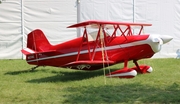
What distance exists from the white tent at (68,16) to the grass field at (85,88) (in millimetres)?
5513

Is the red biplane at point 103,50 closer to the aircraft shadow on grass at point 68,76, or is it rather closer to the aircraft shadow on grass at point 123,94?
the aircraft shadow on grass at point 68,76

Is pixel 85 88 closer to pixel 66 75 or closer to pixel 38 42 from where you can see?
pixel 66 75

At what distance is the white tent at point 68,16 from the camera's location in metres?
15.7

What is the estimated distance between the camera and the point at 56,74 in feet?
34.2

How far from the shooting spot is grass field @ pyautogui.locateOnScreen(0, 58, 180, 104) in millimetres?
6414

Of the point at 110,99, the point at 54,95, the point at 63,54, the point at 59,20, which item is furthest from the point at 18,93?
the point at 59,20

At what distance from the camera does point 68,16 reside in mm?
15797

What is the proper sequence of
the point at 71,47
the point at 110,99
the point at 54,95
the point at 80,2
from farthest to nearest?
the point at 80,2, the point at 71,47, the point at 54,95, the point at 110,99

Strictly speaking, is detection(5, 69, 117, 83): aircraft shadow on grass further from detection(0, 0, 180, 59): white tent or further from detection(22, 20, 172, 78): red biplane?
detection(0, 0, 180, 59): white tent

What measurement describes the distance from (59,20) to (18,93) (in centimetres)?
902

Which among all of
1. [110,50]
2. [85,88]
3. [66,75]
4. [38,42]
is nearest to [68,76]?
[66,75]

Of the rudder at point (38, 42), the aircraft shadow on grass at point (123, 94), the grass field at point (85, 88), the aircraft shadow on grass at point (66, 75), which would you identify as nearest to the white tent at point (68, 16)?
the rudder at point (38, 42)

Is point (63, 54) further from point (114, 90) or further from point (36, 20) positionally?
point (36, 20)

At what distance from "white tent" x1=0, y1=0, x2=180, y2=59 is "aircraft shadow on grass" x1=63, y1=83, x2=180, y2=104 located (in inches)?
318
